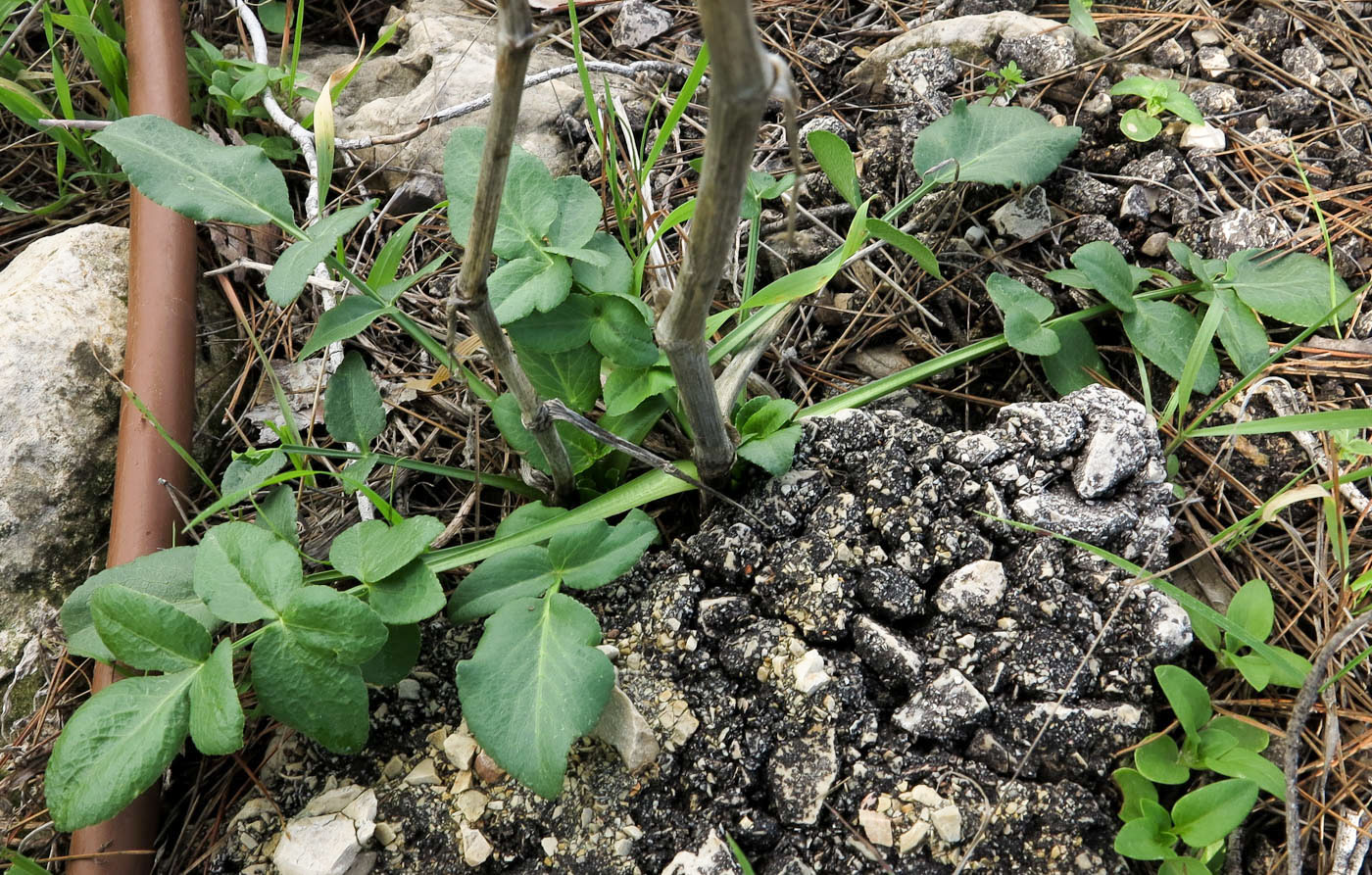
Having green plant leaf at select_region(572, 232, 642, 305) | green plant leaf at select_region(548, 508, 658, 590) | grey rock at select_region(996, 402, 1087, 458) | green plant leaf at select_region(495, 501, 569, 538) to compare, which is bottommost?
green plant leaf at select_region(495, 501, 569, 538)

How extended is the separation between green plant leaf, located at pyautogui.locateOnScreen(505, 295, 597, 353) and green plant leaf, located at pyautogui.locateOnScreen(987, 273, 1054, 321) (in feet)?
2.67

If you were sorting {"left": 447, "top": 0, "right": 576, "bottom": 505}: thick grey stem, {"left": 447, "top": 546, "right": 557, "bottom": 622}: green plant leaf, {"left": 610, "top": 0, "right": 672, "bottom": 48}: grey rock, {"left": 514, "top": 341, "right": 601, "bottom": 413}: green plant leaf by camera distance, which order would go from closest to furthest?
1. {"left": 447, "top": 0, "right": 576, "bottom": 505}: thick grey stem
2. {"left": 447, "top": 546, "right": 557, "bottom": 622}: green plant leaf
3. {"left": 514, "top": 341, "right": 601, "bottom": 413}: green plant leaf
4. {"left": 610, "top": 0, "right": 672, "bottom": 48}: grey rock

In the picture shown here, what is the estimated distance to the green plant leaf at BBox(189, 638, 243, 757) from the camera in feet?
4.00

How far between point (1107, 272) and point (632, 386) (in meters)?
0.97

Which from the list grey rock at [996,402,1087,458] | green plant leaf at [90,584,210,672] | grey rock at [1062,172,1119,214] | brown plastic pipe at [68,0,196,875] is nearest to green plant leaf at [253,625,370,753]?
green plant leaf at [90,584,210,672]

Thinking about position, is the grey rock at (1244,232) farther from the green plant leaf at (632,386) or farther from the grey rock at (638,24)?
the grey rock at (638,24)

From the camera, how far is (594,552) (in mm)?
1421

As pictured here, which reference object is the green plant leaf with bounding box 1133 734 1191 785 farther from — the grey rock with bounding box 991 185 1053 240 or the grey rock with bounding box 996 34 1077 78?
the grey rock with bounding box 996 34 1077 78

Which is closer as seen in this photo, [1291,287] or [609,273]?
[609,273]

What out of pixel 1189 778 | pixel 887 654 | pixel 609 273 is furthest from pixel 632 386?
pixel 1189 778

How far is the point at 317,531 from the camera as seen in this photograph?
1.75 meters

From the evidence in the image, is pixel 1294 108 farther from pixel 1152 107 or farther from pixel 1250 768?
pixel 1250 768

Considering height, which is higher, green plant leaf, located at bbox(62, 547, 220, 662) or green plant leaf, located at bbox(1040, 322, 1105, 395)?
green plant leaf, located at bbox(1040, 322, 1105, 395)

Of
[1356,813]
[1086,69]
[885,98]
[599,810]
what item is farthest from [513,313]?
[1086,69]
